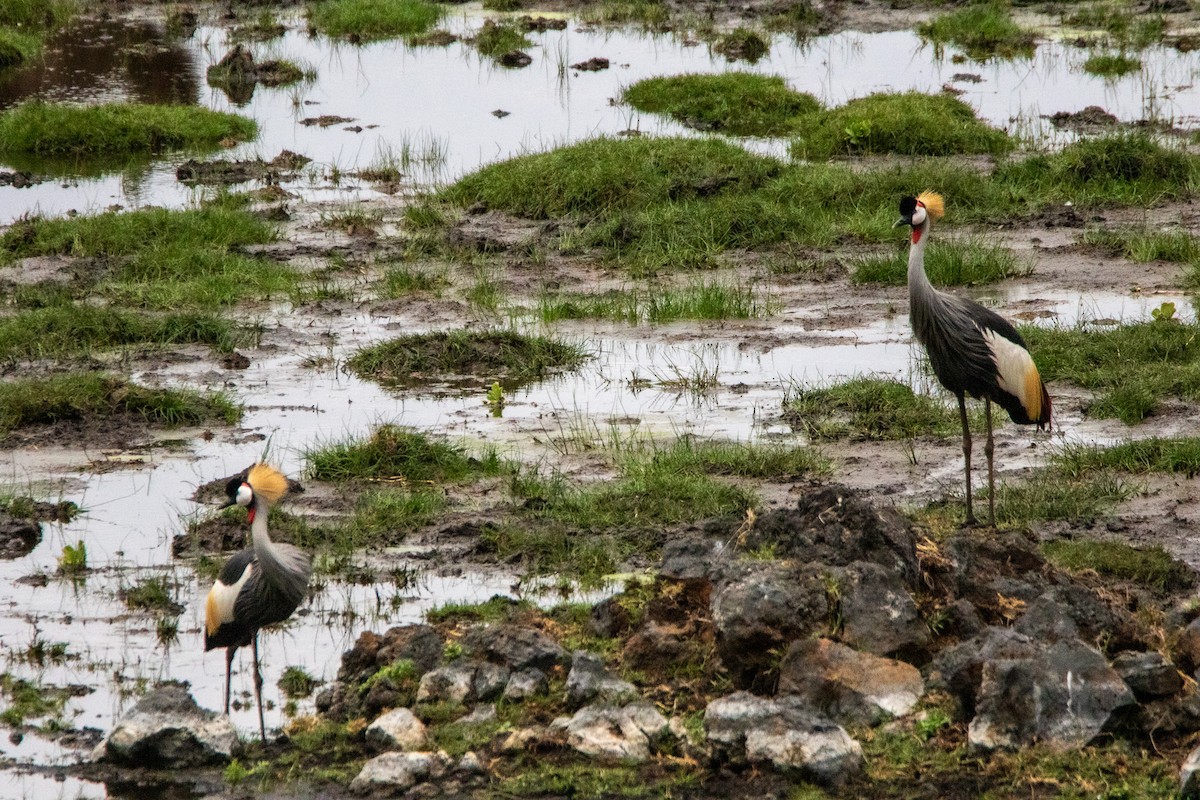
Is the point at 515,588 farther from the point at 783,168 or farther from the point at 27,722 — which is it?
the point at 783,168

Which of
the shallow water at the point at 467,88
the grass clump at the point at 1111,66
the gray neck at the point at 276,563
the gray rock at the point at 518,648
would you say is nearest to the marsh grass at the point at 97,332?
the shallow water at the point at 467,88

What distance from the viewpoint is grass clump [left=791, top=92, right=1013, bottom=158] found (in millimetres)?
16844

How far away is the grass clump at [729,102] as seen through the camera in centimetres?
1884

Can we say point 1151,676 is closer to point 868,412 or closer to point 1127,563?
point 1127,563

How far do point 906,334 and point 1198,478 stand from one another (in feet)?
10.9

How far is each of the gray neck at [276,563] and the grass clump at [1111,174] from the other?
9.79 meters

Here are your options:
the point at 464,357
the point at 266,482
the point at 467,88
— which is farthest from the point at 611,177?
the point at 266,482

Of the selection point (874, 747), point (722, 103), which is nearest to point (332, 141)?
point (722, 103)

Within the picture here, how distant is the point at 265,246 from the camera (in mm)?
14586

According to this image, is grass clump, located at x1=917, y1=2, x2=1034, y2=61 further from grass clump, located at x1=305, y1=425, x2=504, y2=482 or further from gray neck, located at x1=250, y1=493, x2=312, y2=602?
gray neck, located at x1=250, y1=493, x2=312, y2=602

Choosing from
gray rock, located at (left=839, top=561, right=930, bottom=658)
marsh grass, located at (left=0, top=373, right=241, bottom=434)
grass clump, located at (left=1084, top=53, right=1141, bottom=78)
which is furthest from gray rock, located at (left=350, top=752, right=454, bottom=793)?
grass clump, located at (left=1084, top=53, right=1141, bottom=78)

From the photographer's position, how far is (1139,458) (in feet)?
30.2

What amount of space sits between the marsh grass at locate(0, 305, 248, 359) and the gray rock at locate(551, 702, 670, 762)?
259 inches

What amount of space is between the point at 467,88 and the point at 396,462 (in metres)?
13.6
